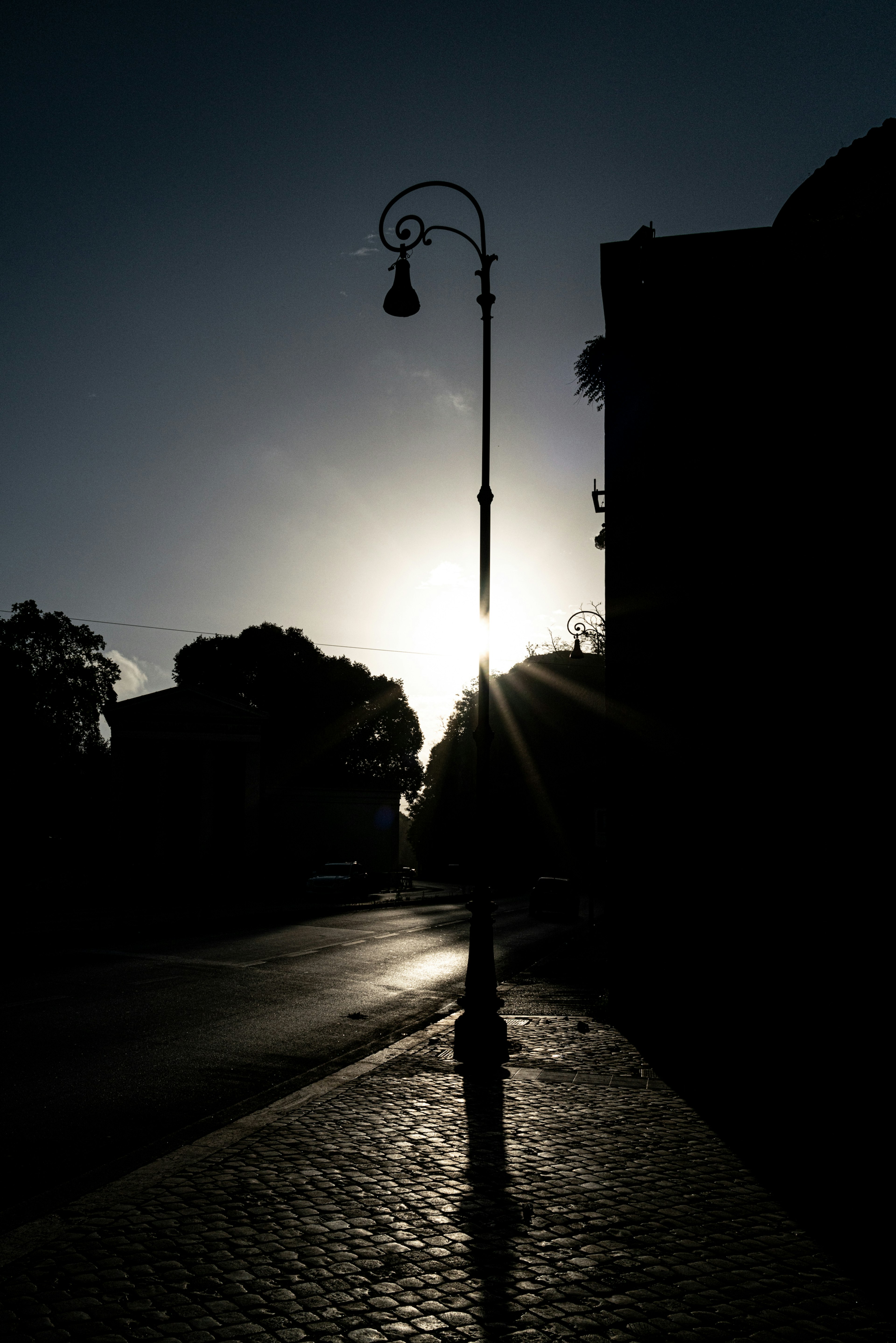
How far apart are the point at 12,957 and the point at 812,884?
567 inches

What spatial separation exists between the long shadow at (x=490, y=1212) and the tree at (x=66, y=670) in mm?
49545

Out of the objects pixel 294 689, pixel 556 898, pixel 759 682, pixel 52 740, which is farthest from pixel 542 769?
pixel 759 682

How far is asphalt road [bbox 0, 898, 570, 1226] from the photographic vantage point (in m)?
6.21

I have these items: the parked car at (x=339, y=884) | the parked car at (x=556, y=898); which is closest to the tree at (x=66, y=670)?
the parked car at (x=339, y=884)

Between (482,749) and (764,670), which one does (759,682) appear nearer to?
(764,670)

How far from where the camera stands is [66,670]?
58812 millimetres

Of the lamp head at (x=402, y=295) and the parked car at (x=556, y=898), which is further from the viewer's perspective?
the parked car at (x=556, y=898)

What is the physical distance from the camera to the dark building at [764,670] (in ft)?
28.9

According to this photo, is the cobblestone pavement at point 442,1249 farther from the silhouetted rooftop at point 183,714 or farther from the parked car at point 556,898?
the silhouetted rooftop at point 183,714

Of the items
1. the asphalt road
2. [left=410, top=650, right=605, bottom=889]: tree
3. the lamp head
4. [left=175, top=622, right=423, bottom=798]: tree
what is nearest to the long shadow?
the asphalt road

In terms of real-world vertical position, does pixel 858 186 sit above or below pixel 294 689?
below

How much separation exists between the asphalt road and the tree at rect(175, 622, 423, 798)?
45.3 meters

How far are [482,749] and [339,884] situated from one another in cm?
3303

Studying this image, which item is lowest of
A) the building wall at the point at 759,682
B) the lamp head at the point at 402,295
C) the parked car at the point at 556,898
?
the parked car at the point at 556,898
